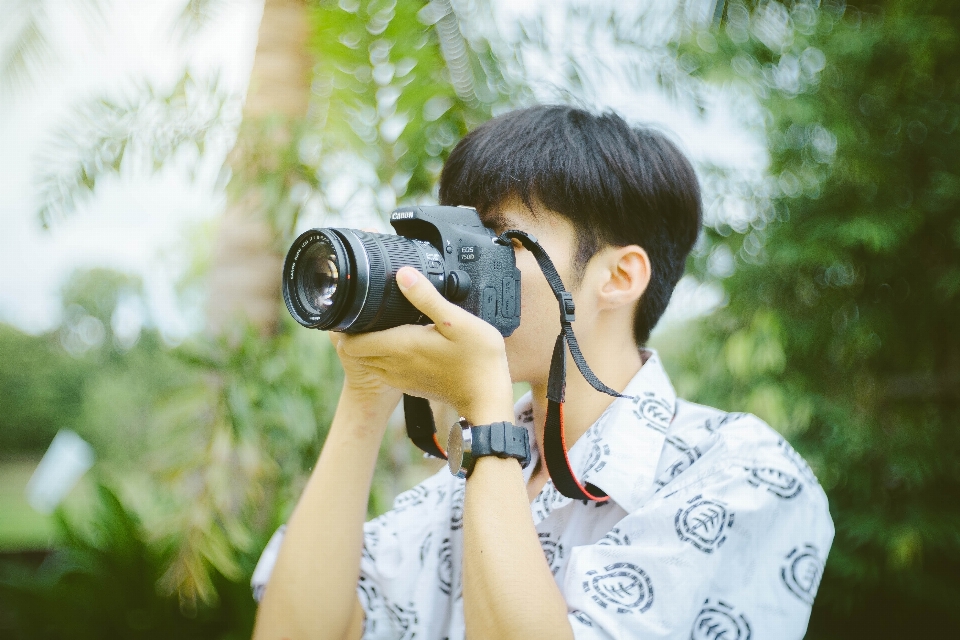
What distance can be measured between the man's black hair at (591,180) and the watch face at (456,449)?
279 mm

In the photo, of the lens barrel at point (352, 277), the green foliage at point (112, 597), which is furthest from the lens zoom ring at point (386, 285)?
the green foliage at point (112, 597)

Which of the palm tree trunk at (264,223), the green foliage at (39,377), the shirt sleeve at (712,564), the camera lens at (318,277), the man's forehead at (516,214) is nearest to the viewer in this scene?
the shirt sleeve at (712,564)

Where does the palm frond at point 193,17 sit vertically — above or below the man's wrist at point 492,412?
above

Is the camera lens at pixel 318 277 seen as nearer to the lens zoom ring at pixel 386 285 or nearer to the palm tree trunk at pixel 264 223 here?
the lens zoom ring at pixel 386 285

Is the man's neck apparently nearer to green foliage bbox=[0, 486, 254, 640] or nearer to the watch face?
the watch face

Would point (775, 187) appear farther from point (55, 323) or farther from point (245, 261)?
point (55, 323)

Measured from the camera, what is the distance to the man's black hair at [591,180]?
931mm

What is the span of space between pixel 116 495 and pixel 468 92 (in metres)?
1.35

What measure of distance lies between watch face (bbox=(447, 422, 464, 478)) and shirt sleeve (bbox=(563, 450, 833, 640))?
0.49ft

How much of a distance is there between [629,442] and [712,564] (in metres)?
0.18

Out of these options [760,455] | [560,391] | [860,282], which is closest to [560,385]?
[560,391]

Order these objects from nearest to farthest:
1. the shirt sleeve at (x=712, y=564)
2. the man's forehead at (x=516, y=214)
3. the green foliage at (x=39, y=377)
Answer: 1. the shirt sleeve at (x=712, y=564)
2. the man's forehead at (x=516, y=214)
3. the green foliage at (x=39, y=377)

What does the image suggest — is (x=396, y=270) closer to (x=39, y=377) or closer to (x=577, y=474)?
(x=577, y=474)

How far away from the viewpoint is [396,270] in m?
0.78
